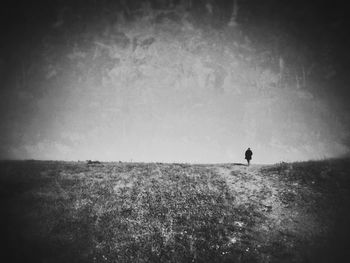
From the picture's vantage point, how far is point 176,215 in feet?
47.5

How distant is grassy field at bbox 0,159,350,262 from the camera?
1157cm

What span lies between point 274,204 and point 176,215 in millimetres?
7069

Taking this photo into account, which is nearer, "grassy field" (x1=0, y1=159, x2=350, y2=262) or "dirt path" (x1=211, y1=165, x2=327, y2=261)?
"grassy field" (x1=0, y1=159, x2=350, y2=262)

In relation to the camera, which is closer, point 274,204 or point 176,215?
point 176,215

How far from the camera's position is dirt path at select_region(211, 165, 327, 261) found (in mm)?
12672

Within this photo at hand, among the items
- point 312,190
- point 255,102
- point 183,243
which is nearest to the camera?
point 183,243

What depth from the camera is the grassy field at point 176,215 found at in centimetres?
1157

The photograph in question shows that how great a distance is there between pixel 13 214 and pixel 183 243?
10.8 metres

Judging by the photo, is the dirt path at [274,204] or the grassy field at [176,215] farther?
the dirt path at [274,204]

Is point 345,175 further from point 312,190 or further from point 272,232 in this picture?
point 272,232

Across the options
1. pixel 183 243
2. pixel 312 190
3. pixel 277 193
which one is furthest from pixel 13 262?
pixel 312 190

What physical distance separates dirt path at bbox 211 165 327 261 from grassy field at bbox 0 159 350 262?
6 cm

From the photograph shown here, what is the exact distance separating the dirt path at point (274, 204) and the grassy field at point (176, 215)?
61 mm

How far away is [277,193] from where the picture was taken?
16656 millimetres
